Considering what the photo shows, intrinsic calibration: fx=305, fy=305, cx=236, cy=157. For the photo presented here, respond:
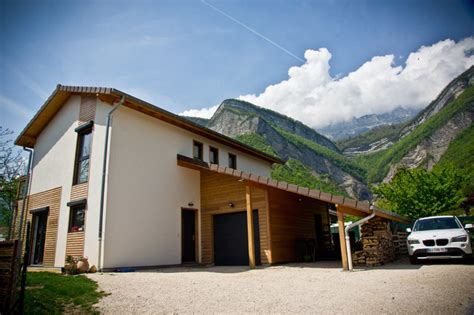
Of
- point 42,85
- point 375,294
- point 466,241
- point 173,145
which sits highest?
point 42,85

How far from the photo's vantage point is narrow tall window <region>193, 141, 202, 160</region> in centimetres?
1436

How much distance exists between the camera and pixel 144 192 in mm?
11211

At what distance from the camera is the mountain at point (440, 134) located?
172 ft

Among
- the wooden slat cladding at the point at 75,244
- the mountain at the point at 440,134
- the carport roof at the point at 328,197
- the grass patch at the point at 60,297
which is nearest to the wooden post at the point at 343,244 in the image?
the carport roof at the point at 328,197

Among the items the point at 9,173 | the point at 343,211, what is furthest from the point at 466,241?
the point at 9,173

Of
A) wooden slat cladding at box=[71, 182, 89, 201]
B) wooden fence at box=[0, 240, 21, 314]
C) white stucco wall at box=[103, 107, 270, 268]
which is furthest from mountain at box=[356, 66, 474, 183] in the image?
wooden fence at box=[0, 240, 21, 314]

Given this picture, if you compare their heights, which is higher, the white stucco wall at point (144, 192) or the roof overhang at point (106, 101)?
the roof overhang at point (106, 101)

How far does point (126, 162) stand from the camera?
1090 centimetres

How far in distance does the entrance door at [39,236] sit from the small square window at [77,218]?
7.36 feet

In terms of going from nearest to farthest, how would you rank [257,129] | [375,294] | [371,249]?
[375,294]
[371,249]
[257,129]

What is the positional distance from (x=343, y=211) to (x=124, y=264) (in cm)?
715

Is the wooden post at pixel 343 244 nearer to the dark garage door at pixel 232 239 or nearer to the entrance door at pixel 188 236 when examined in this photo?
the dark garage door at pixel 232 239

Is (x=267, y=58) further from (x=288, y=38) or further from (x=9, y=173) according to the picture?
(x=9, y=173)

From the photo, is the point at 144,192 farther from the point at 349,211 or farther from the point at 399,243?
the point at 399,243
